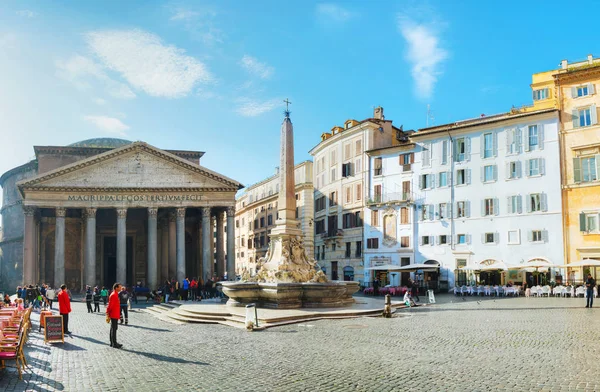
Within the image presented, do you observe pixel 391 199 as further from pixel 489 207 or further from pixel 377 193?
pixel 489 207

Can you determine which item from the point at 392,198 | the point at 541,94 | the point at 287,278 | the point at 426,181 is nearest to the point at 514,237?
the point at 426,181

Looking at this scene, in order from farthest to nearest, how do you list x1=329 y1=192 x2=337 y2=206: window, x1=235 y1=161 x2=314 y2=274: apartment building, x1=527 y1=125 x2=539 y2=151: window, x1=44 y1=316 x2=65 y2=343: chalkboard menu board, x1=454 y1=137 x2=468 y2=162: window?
x1=235 y1=161 x2=314 y2=274: apartment building → x1=329 y1=192 x2=337 y2=206: window → x1=454 y1=137 x2=468 y2=162: window → x1=527 y1=125 x2=539 y2=151: window → x1=44 y1=316 x2=65 y2=343: chalkboard menu board

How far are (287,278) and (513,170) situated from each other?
22892mm

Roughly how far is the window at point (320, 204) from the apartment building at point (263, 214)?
75.3 inches

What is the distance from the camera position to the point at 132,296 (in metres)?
33.9

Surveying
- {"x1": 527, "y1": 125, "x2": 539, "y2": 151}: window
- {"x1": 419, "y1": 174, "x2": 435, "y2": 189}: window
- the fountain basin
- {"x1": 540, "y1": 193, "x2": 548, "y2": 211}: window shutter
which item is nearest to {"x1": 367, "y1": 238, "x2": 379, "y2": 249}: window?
{"x1": 419, "y1": 174, "x2": 435, "y2": 189}: window

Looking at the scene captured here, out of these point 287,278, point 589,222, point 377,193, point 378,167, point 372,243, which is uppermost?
point 378,167

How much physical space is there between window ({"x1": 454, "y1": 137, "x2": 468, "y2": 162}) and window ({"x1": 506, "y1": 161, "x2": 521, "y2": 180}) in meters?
Answer: 3.33

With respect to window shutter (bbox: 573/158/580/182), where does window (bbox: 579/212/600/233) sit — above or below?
below

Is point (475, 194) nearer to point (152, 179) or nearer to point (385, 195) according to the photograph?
point (385, 195)

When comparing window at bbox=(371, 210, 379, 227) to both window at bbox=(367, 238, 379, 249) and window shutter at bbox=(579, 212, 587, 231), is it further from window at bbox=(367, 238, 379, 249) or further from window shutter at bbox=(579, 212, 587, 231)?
window shutter at bbox=(579, 212, 587, 231)

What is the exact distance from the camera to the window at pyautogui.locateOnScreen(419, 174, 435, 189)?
41.2 metres

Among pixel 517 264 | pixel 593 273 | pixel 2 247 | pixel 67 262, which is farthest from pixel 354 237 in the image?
pixel 2 247

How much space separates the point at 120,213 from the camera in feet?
137
